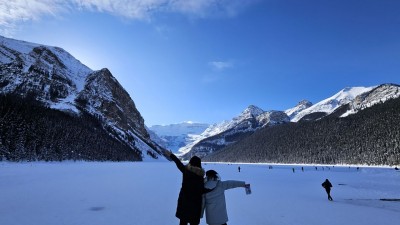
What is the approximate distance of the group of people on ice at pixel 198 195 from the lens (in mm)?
6457

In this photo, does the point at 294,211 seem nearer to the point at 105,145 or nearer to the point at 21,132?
the point at 21,132

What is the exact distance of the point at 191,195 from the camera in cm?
651

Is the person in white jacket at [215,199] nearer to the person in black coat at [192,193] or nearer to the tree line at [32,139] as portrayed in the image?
the person in black coat at [192,193]

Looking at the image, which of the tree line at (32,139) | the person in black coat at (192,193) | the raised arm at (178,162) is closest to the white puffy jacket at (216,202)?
the person in black coat at (192,193)

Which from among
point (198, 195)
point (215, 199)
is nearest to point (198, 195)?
point (198, 195)

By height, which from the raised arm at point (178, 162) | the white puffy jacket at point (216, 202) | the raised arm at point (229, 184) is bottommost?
the white puffy jacket at point (216, 202)

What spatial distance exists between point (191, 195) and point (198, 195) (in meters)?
0.16

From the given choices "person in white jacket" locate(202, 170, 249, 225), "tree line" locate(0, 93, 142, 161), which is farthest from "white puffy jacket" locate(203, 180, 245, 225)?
"tree line" locate(0, 93, 142, 161)

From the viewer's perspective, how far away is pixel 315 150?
159750 millimetres

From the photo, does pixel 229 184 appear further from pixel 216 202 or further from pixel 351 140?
pixel 351 140

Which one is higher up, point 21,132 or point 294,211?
point 21,132

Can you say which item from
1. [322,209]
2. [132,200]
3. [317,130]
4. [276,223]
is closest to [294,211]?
[322,209]

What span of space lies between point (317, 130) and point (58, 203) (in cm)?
18024

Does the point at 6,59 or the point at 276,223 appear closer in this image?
the point at 276,223
